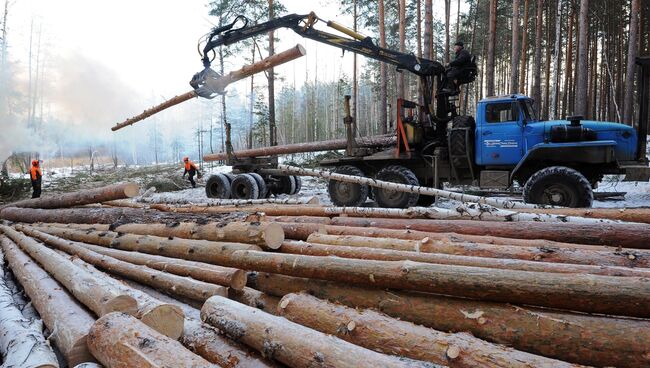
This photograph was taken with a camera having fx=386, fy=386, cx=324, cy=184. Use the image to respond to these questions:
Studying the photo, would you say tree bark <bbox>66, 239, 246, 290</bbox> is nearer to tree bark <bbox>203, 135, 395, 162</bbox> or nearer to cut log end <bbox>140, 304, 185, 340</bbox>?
cut log end <bbox>140, 304, 185, 340</bbox>

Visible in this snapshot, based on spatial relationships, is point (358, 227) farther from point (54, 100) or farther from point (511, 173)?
point (54, 100)

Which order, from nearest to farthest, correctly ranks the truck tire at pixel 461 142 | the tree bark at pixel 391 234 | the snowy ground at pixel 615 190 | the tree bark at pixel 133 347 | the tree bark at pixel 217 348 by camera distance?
the tree bark at pixel 133 347
the tree bark at pixel 217 348
the tree bark at pixel 391 234
the truck tire at pixel 461 142
the snowy ground at pixel 615 190

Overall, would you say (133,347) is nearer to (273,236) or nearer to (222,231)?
(273,236)

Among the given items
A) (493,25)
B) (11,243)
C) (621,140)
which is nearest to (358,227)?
(11,243)

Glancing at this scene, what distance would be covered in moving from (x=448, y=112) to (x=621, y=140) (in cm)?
344

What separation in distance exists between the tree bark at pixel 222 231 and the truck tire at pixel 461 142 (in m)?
5.81

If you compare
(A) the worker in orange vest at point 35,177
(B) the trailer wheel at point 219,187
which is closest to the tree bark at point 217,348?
(B) the trailer wheel at point 219,187

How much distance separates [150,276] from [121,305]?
1.39 metres

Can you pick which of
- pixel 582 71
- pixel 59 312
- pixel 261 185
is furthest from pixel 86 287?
pixel 582 71

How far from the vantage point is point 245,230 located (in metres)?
4.14

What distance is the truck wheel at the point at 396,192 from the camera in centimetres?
881

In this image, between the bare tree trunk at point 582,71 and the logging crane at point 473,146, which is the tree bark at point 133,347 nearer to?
the logging crane at point 473,146

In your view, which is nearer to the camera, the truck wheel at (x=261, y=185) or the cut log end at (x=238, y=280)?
the cut log end at (x=238, y=280)

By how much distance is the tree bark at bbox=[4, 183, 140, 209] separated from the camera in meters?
7.11
